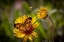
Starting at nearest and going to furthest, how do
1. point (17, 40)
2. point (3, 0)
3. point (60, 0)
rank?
point (17, 40) → point (60, 0) → point (3, 0)

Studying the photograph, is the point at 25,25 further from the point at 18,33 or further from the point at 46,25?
the point at 46,25

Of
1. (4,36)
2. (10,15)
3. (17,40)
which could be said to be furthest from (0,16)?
(17,40)

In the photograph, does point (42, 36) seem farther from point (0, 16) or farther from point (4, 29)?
point (0, 16)

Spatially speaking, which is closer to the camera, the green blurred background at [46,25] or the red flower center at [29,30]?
the red flower center at [29,30]

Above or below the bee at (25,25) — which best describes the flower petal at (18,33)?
below

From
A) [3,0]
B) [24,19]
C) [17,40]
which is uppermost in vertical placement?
[3,0]

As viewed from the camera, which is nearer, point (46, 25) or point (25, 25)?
point (25, 25)

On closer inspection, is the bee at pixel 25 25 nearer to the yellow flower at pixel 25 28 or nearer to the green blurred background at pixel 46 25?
the yellow flower at pixel 25 28

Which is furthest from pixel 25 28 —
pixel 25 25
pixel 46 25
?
pixel 46 25

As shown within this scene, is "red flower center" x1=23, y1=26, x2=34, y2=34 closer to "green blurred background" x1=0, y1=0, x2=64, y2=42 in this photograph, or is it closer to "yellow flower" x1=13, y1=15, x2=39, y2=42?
"yellow flower" x1=13, y1=15, x2=39, y2=42

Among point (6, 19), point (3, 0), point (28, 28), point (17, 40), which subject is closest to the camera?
point (28, 28)

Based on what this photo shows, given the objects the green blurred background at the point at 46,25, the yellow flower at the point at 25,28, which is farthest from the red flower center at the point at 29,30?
the green blurred background at the point at 46,25
